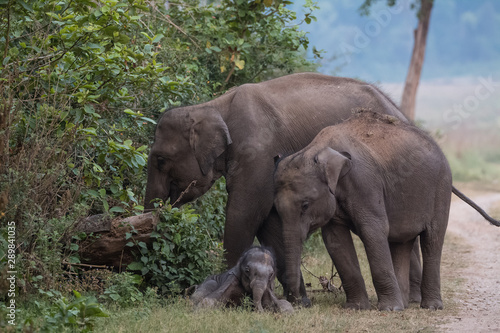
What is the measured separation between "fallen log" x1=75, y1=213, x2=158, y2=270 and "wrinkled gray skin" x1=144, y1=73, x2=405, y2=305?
3.07 feet

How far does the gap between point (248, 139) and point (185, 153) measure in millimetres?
842

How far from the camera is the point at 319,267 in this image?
10734 mm

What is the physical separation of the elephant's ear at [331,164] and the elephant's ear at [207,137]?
1343mm

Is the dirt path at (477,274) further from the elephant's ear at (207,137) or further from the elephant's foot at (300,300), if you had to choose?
→ the elephant's ear at (207,137)

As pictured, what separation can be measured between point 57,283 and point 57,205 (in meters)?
0.90

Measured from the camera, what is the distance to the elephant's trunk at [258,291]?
6934 mm

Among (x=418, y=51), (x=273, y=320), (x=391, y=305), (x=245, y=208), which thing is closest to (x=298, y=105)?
(x=245, y=208)

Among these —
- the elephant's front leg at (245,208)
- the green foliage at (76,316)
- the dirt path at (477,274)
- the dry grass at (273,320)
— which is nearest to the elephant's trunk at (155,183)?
the elephant's front leg at (245,208)

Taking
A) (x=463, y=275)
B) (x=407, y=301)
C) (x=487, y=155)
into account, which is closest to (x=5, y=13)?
(x=407, y=301)

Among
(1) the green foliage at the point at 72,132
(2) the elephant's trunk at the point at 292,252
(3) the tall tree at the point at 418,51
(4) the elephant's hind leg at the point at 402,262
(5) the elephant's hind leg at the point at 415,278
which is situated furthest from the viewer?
(3) the tall tree at the point at 418,51

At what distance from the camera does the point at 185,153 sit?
876cm

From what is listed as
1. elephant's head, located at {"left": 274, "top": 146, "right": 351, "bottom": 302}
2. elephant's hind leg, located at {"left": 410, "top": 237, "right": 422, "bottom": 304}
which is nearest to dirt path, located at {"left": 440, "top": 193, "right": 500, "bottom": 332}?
elephant's hind leg, located at {"left": 410, "top": 237, "right": 422, "bottom": 304}

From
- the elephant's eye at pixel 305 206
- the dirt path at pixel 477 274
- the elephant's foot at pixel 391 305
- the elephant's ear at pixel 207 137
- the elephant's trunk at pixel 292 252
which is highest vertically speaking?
the elephant's ear at pixel 207 137

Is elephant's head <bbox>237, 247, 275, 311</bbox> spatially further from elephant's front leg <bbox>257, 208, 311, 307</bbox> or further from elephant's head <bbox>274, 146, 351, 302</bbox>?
elephant's front leg <bbox>257, 208, 311, 307</bbox>
